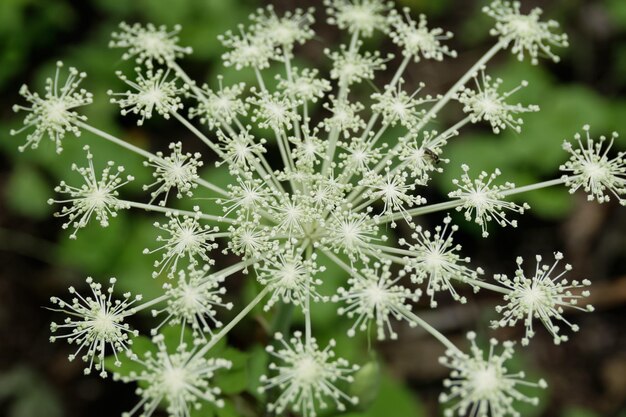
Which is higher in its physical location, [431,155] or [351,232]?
[431,155]

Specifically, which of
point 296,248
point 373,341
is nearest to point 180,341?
point 296,248

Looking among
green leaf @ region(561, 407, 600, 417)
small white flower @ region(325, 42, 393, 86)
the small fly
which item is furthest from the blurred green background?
the small fly

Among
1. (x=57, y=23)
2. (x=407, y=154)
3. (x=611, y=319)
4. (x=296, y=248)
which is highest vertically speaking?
(x=57, y=23)

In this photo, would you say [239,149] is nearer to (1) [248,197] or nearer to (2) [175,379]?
(1) [248,197]

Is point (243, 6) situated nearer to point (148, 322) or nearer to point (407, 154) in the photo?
point (148, 322)

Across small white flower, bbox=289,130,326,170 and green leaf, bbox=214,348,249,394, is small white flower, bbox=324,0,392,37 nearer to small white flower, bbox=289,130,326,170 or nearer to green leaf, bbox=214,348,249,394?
small white flower, bbox=289,130,326,170

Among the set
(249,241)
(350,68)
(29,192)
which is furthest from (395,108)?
(29,192)

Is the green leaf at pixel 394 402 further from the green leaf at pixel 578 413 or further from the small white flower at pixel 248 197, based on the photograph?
the small white flower at pixel 248 197

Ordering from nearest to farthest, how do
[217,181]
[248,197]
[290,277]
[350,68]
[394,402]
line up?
[290,277] < [248,197] < [350,68] < [394,402] < [217,181]
